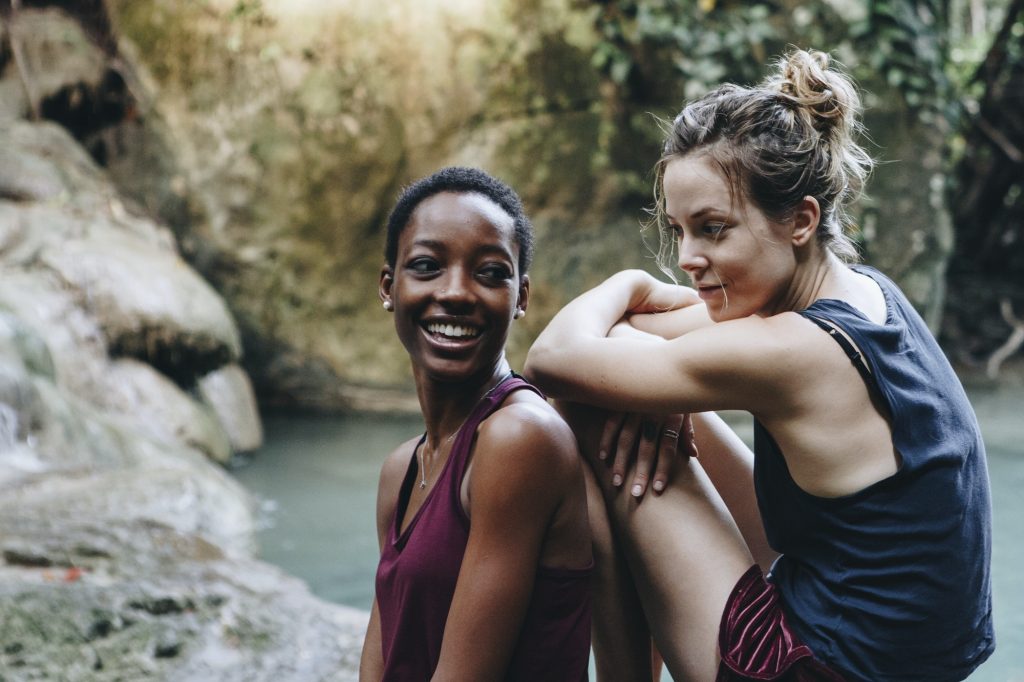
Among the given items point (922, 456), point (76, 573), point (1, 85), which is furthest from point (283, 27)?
point (922, 456)

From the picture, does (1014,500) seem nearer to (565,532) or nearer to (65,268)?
(565,532)

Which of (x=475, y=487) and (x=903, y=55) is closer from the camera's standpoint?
(x=475, y=487)

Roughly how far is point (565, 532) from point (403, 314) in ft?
1.47

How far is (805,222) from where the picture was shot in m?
1.79

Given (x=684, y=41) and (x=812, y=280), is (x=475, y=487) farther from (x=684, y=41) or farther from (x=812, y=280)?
(x=684, y=41)

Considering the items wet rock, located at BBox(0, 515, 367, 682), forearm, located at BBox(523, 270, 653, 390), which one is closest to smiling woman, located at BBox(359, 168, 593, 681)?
forearm, located at BBox(523, 270, 653, 390)

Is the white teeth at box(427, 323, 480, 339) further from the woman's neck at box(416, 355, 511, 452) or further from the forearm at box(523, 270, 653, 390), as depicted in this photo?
the forearm at box(523, 270, 653, 390)

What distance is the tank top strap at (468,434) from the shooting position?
5.39ft

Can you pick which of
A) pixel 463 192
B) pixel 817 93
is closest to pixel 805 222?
pixel 817 93

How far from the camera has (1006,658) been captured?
3020 mm

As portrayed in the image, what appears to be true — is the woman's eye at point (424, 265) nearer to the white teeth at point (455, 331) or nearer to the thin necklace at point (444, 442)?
the white teeth at point (455, 331)

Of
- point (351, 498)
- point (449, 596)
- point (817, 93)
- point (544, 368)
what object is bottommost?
point (351, 498)

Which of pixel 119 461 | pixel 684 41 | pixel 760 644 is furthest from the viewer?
pixel 684 41

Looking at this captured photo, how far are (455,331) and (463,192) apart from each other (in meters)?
0.23
